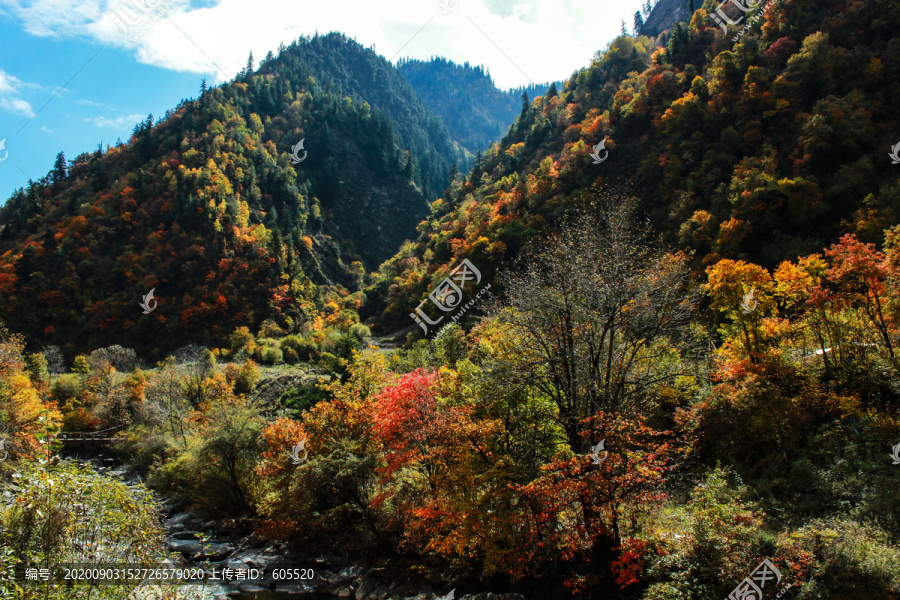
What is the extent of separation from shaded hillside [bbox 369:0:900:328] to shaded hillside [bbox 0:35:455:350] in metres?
33.0

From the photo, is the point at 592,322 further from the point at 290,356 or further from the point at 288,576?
the point at 290,356

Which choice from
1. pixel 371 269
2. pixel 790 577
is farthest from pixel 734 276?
pixel 371 269

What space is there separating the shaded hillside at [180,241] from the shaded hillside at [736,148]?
32956mm

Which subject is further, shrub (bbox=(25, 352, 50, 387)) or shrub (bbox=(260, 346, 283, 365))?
shrub (bbox=(260, 346, 283, 365))

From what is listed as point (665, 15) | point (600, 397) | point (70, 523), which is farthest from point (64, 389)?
point (665, 15)

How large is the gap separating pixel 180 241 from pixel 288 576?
93.5 meters

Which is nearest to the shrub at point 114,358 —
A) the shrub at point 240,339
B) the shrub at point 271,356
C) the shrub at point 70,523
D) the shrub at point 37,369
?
the shrub at point 37,369

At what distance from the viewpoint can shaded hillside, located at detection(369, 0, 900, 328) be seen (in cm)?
3978

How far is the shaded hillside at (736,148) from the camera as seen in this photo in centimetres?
3978

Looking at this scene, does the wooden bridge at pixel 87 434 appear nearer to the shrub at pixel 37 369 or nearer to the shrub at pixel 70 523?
the shrub at pixel 70 523

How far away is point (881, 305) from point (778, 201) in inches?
1051

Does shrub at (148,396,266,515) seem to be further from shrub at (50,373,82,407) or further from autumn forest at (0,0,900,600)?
shrub at (50,373,82,407)

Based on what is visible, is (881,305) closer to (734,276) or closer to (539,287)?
(734,276)

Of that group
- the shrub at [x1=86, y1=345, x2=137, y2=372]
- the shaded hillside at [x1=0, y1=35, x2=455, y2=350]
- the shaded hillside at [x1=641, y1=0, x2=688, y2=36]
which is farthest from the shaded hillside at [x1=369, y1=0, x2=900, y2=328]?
the shaded hillside at [x1=641, y1=0, x2=688, y2=36]
